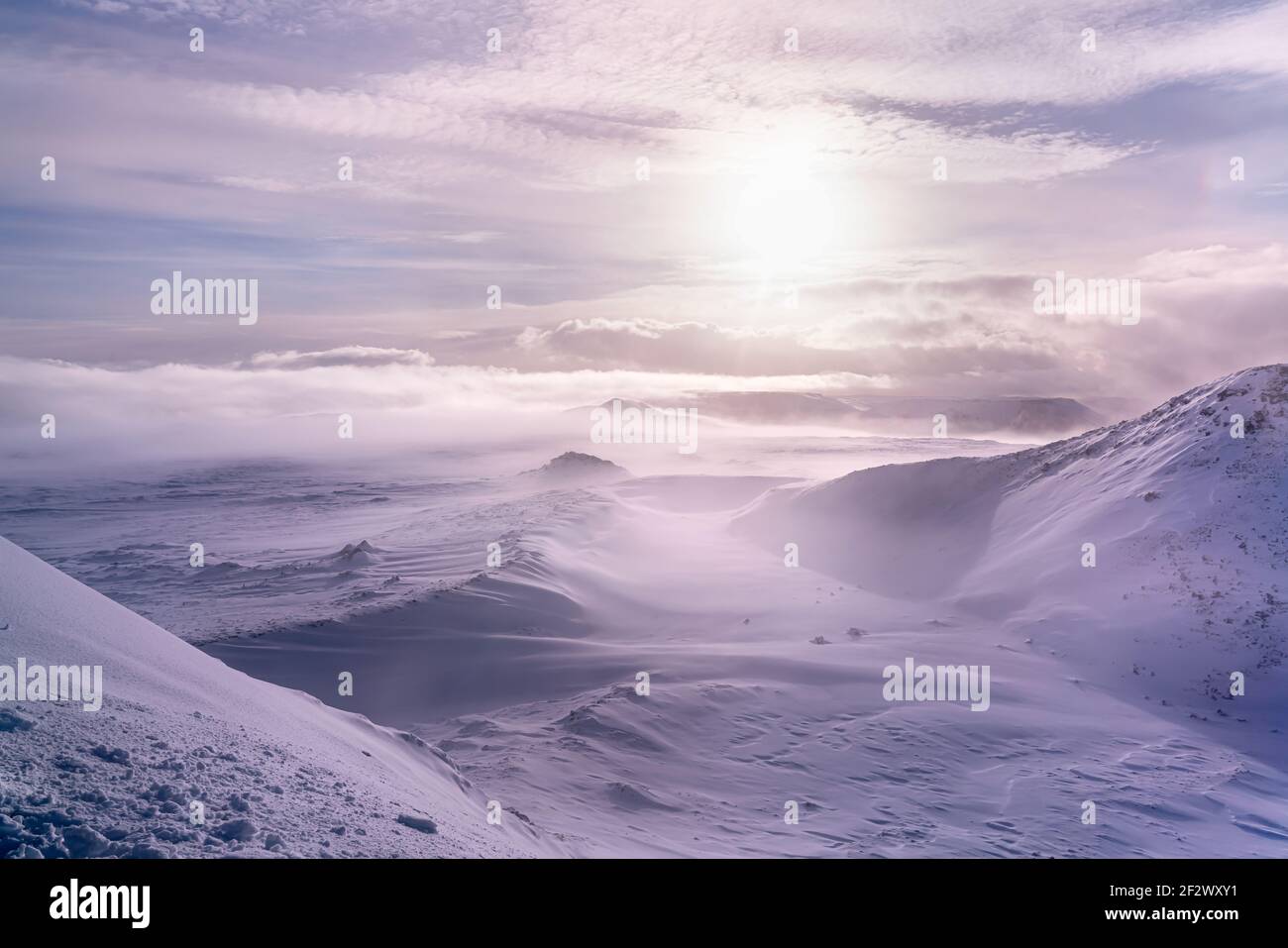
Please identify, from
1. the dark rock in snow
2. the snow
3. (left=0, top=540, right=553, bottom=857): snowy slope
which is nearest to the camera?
(left=0, top=540, right=553, bottom=857): snowy slope

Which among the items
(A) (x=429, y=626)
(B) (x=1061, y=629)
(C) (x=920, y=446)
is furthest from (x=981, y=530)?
(C) (x=920, y=446)

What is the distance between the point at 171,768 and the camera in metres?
4.46

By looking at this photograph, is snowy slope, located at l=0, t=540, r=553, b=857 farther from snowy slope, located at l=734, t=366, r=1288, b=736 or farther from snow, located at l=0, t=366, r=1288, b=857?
snowy slope, located at l=734, t=366, r=1288, b=736

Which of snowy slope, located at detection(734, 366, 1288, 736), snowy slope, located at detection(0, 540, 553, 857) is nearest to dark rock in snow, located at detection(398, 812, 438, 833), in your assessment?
snowy slope, located at detection(0, 540, 553, 857)

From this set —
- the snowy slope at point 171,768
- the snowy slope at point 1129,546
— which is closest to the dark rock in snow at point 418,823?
the snowy slope at point 171,768

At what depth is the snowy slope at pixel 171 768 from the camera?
12.9ft

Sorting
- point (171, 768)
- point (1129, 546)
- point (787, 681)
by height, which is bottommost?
point (787, 681)

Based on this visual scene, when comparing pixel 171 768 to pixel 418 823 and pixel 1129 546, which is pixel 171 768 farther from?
pixel 1129 546

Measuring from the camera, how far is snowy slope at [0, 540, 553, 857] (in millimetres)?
3936

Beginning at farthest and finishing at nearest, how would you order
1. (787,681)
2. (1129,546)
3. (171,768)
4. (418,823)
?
(1129,546) → (787,681) → (418,823) → (171,768)

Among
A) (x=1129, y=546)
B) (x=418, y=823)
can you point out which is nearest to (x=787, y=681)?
(x=1129, y=546)

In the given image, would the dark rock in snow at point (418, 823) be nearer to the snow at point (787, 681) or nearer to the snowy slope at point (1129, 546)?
the snow at point (787, 681)

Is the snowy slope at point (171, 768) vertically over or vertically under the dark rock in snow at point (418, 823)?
over
